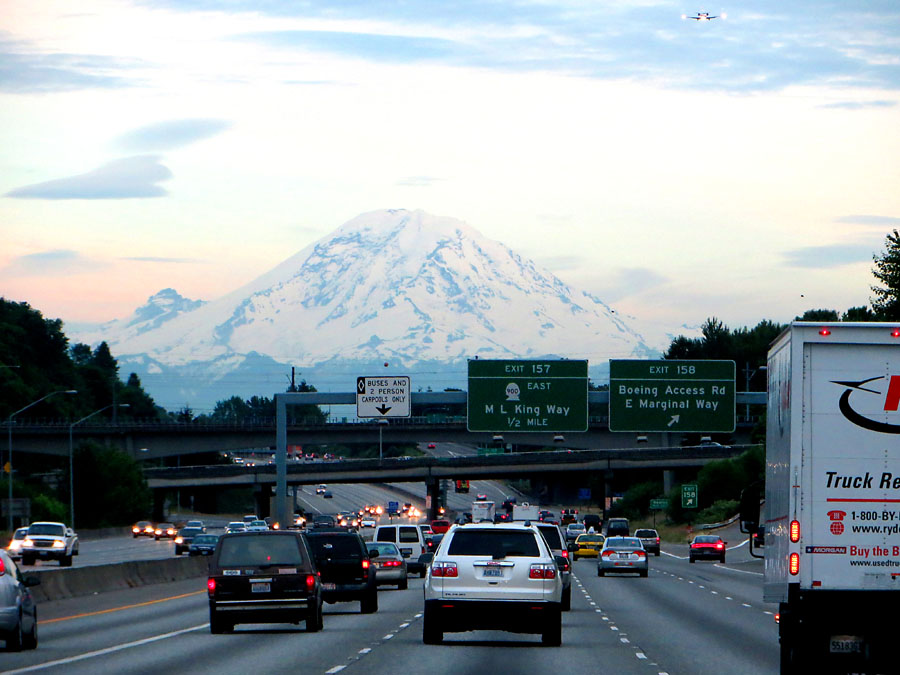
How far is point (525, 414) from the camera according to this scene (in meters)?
63.3

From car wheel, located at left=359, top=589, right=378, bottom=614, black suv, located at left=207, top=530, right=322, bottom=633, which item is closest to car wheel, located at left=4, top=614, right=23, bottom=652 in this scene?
black suv, located at left=207, top=530, right=322, bottom=633

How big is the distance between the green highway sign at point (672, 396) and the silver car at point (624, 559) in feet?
19.3

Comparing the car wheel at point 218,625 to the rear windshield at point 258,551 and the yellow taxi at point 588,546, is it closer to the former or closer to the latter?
the rear windshield at point 258,551

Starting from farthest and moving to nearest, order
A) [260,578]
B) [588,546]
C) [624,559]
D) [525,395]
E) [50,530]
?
1. [588,546]
2. [50,530]
3. [525,395]
4. [624,559]
5. [260,578]

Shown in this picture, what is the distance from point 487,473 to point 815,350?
117121 mm

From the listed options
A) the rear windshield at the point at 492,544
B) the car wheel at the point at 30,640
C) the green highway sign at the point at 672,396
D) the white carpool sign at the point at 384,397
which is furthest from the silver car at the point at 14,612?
the green highway sign at the point at 672,396

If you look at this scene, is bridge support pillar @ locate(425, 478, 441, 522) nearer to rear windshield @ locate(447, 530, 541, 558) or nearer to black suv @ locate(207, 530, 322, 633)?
black suv @ locate(207, 530, 322, 633)

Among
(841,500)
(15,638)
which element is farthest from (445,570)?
(841,500)

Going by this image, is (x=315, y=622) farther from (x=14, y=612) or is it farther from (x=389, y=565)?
(x=389, y=565)

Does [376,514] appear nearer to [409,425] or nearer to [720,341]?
[720,341]

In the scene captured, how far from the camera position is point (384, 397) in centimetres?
6325

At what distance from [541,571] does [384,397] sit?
133 feet

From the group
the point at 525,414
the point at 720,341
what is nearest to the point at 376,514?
the point at 720,341

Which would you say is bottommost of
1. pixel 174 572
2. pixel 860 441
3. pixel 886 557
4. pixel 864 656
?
pixel 174 572
